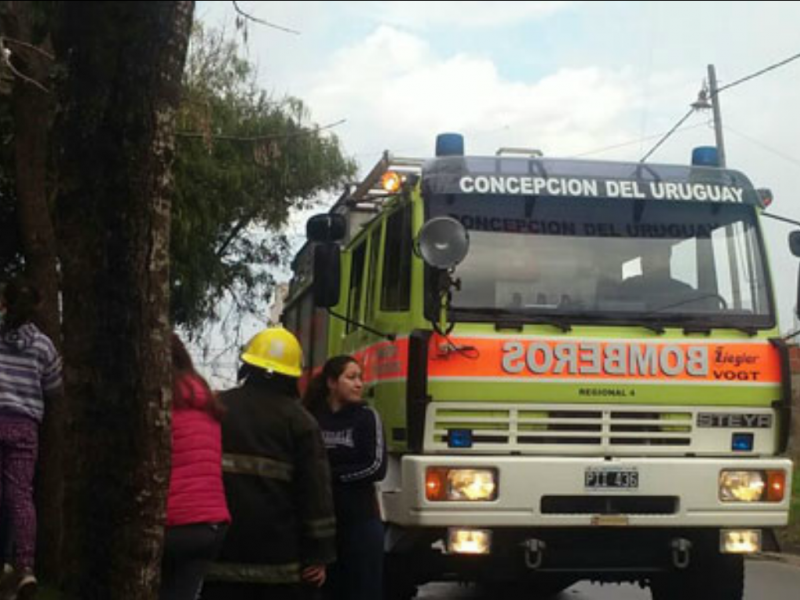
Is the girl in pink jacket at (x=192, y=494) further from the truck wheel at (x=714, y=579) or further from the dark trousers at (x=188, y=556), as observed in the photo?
the truck wheel at (x=714, y=579)

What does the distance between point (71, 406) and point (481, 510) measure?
3616 mm

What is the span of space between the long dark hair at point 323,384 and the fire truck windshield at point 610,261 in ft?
2.70

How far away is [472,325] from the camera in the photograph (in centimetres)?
687

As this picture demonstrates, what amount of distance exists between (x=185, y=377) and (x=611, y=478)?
303 centimetres

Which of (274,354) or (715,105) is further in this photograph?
(715,105)

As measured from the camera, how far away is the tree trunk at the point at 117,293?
329cm

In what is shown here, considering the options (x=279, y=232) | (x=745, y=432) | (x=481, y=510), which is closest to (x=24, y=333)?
(x=481, y=510)

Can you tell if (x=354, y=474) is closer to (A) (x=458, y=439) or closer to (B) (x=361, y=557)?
(B) (x=361, y=557)

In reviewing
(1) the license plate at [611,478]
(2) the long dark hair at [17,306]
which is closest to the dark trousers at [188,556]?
(2) the long dark hair at [17,306]

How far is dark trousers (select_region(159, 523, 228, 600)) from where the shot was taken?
445 centimetres

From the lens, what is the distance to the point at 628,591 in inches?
394

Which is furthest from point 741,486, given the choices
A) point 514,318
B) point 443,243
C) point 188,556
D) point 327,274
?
point 188,556

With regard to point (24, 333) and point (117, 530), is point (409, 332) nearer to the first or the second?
point (24, 333)

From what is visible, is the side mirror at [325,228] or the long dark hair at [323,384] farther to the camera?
the side mirror at [325,228]
